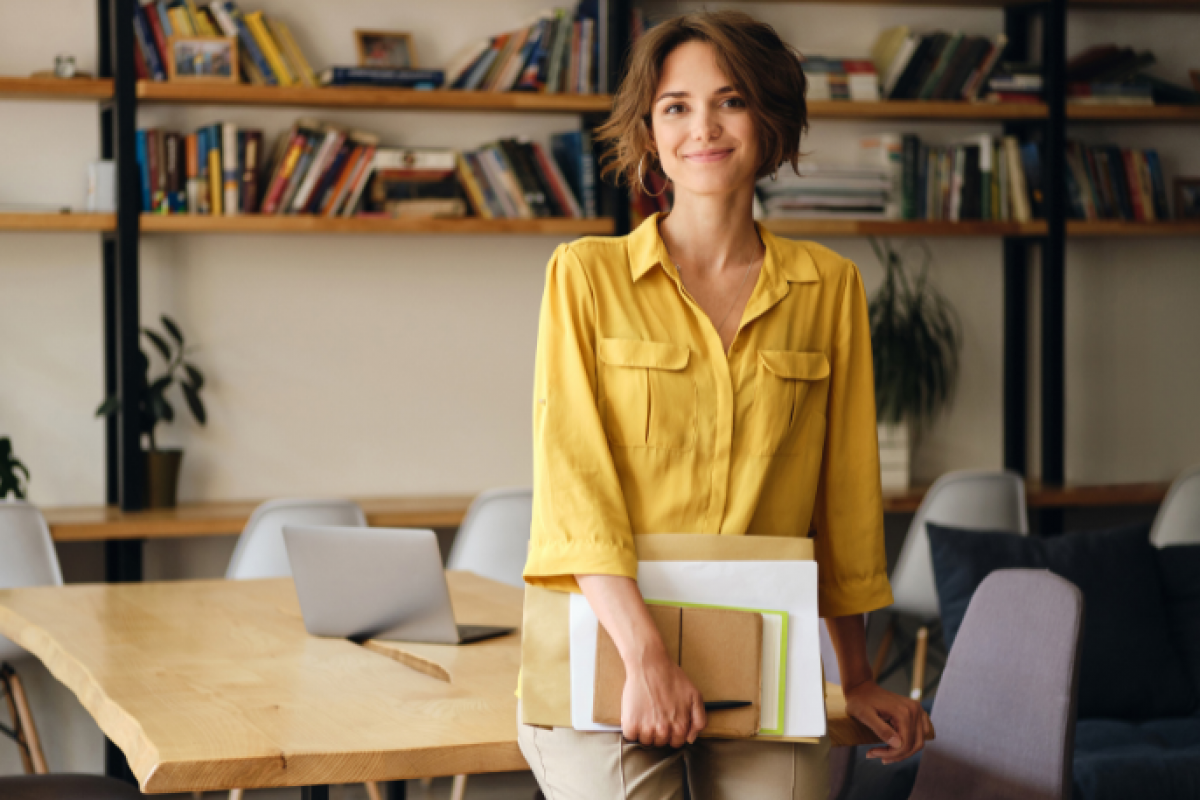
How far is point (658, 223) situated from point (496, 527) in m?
2.20

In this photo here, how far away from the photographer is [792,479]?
136 centimetres

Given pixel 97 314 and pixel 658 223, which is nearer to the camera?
pixel 658 223

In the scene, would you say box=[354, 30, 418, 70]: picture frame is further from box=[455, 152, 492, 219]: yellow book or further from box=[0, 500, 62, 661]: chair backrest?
box=[0, 500, 62, 661]: chair backrest

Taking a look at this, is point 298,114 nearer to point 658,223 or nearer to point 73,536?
point 73,536

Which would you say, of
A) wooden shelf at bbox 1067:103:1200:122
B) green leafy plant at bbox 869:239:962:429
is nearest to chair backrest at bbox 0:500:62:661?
green leafy plant at bbox 869:239:962:429

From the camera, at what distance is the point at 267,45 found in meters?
3.93

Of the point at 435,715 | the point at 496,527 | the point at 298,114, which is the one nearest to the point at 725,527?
the point at 435,715

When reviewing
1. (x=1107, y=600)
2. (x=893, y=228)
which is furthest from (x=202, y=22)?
(x=1107, y=600)

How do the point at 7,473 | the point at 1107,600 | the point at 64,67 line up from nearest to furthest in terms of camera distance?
the point at 1107,600 → the point at 7,473 → the point at 64,67

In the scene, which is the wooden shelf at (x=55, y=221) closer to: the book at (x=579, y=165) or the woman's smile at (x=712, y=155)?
the book at (x=579, y=165)

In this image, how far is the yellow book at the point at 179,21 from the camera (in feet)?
12.6

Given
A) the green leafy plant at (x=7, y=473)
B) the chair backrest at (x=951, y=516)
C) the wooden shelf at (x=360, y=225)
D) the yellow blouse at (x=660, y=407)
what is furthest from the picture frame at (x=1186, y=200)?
the green leafy plant at (x=7, y=473)

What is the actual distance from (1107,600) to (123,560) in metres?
2.64

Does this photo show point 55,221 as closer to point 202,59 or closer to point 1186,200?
point 202,59
